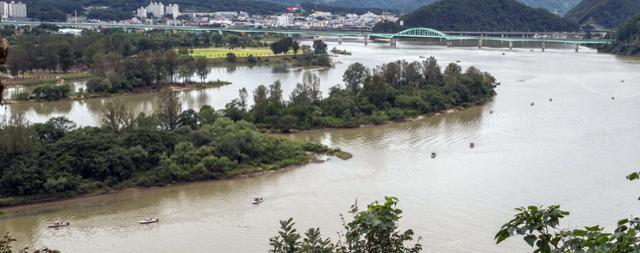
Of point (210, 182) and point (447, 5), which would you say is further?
point (447, 5)

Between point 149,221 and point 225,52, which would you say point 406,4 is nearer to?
point 225,52

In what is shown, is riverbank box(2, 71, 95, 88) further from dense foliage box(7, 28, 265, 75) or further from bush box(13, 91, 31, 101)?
bush box(13, 91, 31, 101)

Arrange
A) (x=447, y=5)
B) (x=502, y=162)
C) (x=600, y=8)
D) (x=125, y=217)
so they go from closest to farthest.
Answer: (x=125, y=217) → (x=502, y=162) → (x=447, y=5) → (x=600, y=8)

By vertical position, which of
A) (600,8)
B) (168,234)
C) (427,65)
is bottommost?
(168,234)

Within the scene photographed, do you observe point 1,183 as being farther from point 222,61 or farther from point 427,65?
point 222,61

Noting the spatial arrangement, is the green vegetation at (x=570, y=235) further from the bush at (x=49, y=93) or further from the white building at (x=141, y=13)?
the white building at (x=141, y=13)

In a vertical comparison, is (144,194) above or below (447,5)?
below

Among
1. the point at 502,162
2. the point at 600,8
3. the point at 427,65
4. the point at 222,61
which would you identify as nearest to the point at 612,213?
the point at 502,162
